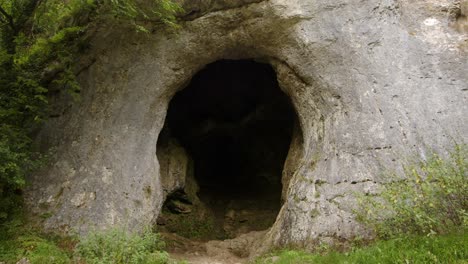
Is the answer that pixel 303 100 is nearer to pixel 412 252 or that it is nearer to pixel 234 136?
pixel 412 252

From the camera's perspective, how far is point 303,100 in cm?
888

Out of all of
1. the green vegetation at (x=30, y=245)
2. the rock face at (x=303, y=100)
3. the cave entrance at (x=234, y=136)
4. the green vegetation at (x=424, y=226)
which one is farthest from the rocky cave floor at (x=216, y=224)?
the green vegetation at (x=424, y=226)

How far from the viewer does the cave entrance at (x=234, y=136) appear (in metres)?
13.3

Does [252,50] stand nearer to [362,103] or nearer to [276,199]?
[362,103]

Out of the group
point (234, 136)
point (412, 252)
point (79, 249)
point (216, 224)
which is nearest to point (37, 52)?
point (79, 249)

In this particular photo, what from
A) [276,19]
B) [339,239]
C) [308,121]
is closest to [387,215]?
[339,239]

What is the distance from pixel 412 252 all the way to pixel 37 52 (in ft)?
27.2

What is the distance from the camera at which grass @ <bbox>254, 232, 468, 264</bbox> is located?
14.6 feet

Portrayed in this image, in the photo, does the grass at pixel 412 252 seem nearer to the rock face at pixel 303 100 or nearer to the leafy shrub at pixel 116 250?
the rock face at pixel 303 100

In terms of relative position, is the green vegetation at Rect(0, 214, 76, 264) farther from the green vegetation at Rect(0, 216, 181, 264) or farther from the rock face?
the rock face

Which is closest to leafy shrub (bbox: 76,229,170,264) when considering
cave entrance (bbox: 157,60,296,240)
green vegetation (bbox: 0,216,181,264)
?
green vegetation (bbox: 0,216,181,264)

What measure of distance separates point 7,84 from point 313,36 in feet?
21.8

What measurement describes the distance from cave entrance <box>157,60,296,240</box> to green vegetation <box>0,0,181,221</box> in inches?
170

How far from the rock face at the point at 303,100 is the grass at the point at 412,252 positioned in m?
0.92
